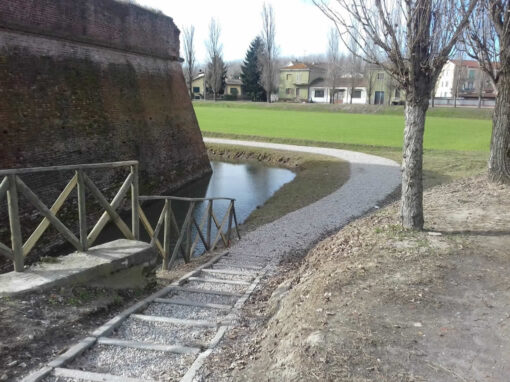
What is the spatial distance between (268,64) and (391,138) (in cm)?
3366

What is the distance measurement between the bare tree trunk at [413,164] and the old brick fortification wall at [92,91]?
7.75 metres

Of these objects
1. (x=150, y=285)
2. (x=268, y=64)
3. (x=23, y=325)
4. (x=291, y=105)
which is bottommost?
(x=150, y=285)

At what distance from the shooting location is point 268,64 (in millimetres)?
57375

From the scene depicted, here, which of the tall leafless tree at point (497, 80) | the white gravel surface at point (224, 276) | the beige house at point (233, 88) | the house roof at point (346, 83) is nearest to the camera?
the white gravel surface at point (224, 276)

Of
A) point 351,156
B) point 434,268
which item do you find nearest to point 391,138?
point 351,156

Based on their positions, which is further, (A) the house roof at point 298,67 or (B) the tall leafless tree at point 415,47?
(A) the house roof at point 298,67

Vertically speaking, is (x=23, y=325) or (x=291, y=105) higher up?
(x=291, y=105)

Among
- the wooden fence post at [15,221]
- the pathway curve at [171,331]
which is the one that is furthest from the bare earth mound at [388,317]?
the wooden fence post at [15,221]

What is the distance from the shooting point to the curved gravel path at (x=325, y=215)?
27.5ft

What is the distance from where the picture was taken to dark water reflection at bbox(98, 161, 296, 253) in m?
12.8

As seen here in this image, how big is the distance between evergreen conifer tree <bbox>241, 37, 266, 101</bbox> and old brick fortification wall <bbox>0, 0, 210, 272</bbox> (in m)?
44.6

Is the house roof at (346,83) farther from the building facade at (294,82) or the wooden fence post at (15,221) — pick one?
the wooden fence post at (15,221)

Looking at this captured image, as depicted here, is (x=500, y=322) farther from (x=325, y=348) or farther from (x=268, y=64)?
(x=268, y=64)

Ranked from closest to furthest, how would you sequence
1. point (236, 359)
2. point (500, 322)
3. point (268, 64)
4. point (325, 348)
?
point (325, 348) < point (236, 359) < point (500, 322) < point (268, 64)
